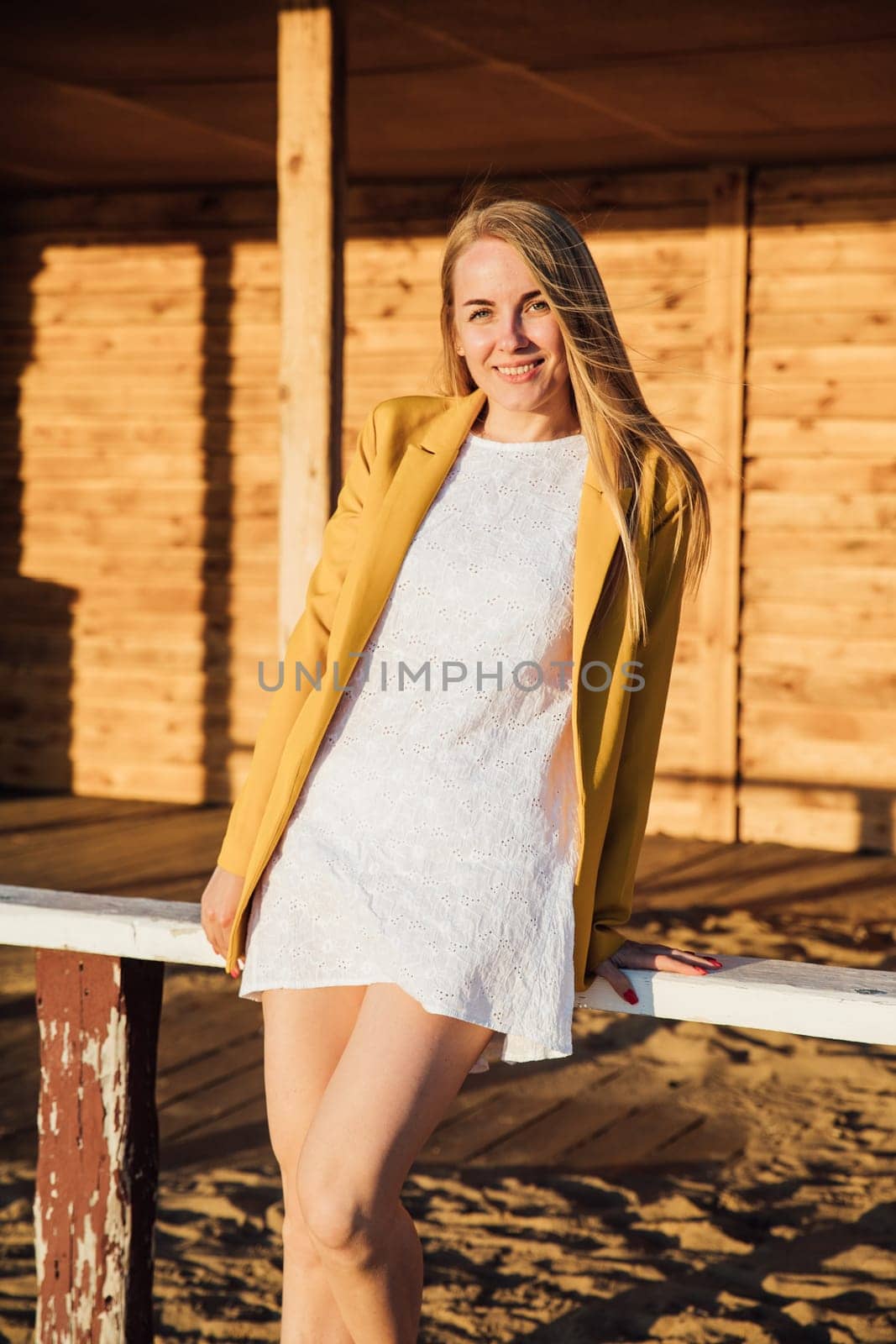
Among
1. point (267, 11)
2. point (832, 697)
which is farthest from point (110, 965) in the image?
point (832, 697)

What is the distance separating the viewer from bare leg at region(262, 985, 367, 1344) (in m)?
1.97

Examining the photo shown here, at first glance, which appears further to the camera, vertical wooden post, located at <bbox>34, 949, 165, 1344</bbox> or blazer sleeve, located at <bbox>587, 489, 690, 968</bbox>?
vertical wooden post, located at <bbox>34, 949, 165, 1344</bbox>

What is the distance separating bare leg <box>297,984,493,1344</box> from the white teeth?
2.86ft

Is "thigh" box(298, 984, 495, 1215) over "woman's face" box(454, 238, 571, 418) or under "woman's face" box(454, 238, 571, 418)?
Answer: under

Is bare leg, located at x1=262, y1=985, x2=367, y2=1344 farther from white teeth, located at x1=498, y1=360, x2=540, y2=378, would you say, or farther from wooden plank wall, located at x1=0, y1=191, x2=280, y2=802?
wooden plank wall, located at x1=0, y1=191, x2=280, y2=802

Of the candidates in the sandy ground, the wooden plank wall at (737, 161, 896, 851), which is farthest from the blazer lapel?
the wooden plank wall at (737, 161, 896, 851)

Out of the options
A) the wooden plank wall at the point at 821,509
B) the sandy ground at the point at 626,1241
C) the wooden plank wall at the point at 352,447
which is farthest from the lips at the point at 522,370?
the wooden plank wall at the point at 821,509

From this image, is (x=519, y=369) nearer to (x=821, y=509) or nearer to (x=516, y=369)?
(x=516, y=369)

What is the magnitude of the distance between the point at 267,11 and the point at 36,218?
3509mm

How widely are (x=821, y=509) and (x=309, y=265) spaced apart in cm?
321

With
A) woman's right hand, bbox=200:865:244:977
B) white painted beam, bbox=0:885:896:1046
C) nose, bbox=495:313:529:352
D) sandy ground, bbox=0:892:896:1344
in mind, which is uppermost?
nose, bbox=495:313:529:352

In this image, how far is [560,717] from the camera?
6.90 feet

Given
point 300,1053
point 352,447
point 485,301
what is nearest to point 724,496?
point 352,447

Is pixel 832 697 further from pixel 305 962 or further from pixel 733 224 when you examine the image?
pixel 305 962
